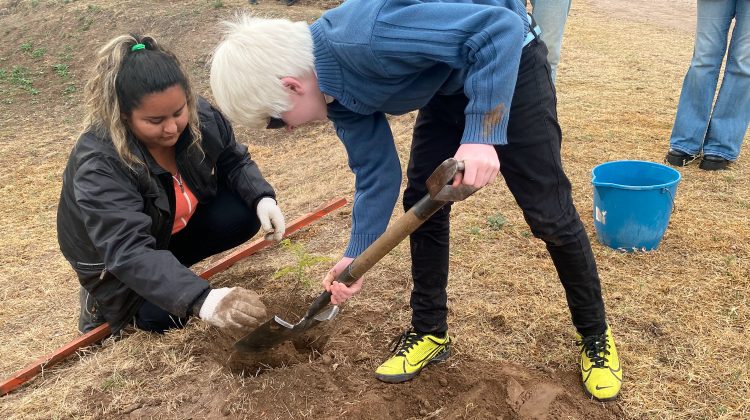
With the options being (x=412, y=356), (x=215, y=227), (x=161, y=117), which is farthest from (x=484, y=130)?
(x=215, y=227)

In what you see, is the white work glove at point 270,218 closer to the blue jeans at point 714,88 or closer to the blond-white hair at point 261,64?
the blond-white hair at point 261,64

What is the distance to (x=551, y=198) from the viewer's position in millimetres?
2131

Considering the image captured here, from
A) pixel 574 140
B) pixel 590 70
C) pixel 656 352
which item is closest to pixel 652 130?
pixel 574 140

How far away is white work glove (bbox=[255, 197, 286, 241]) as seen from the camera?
3299mm

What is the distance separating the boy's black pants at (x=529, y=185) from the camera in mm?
2039

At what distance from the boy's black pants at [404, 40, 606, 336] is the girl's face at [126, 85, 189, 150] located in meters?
1.04

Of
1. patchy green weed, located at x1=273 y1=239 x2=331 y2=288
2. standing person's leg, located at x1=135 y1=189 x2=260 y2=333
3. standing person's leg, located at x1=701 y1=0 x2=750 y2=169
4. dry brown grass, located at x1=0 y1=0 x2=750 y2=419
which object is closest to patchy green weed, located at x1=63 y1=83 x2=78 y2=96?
dry brown grass, located at x1=0 y1=0 x2=750 y2=419

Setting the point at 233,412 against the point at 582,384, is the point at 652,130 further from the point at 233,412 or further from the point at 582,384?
the point at 233,412

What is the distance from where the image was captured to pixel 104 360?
9.29ft

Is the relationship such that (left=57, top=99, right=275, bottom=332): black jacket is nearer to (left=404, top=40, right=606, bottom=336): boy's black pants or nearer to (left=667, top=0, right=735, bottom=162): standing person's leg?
(left=404, top=40, right=606, bottom=336): boy's black pants

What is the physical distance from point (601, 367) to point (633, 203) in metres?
1.12

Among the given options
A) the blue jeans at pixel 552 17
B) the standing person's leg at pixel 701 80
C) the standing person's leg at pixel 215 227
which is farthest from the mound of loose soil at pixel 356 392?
the blue jeans at pixel 552 17

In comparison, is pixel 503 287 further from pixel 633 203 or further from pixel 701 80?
pixel 701 80

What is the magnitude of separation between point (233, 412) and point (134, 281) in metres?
0.65
